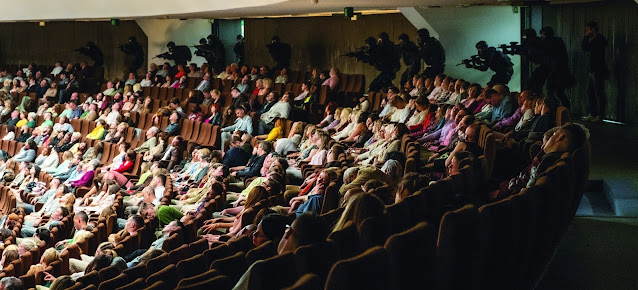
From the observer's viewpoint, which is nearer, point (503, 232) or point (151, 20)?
point (503, 232)

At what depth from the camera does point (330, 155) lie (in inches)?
245

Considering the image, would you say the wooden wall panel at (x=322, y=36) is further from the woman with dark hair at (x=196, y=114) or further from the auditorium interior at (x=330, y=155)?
the woman with dark hair at (x=196, y=114)

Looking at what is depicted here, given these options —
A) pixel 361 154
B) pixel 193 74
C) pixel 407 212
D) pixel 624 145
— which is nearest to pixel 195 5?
pixel 193 74

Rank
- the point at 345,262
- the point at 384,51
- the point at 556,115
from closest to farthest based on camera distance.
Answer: the point at 345,262 → the point at 556,115 → the point at 384,51

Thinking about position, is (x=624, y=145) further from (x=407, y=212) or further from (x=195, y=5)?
(x=195, y=5)

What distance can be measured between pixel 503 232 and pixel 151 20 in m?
13.0

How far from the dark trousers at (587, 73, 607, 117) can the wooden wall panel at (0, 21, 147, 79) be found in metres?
9.49

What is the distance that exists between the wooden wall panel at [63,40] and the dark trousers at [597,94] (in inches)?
374

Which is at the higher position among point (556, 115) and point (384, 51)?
point (384, 51)

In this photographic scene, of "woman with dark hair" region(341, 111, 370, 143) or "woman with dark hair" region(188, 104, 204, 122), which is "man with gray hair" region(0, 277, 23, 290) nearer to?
"woman with dark hair" region(341, 111, 370, 143)

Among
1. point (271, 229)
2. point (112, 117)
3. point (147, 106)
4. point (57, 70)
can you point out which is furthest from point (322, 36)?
point (271, 229)

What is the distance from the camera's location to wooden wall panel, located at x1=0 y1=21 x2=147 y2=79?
16.4m

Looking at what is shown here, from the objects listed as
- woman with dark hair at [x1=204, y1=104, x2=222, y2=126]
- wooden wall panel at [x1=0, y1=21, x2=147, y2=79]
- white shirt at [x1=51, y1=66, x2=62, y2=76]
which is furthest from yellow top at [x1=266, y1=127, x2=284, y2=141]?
wooden wall panel at [x1=0, y1=21, x2=147, y2=79]

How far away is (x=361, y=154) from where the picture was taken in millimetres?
6734
